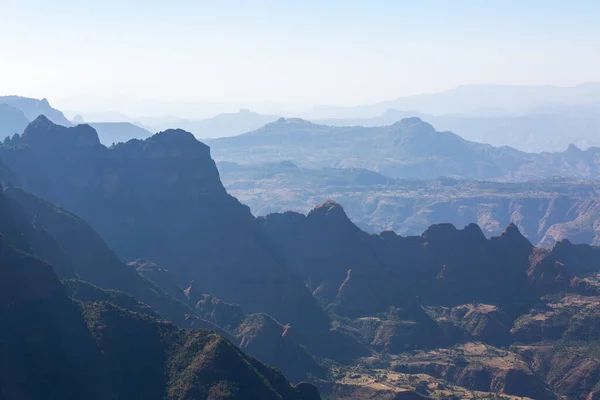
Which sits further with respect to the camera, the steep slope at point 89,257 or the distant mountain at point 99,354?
the steep slope at point 89,257

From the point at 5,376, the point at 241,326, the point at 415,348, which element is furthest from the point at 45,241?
the point at 415,348

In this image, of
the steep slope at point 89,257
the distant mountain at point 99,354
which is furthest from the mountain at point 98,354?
the steep slope at point 89,257

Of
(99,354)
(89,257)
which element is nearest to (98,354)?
(99,354)

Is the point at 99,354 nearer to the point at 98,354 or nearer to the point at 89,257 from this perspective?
the point at 98,354

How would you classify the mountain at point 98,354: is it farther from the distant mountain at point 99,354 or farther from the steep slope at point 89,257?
the steep slope at point 89,257

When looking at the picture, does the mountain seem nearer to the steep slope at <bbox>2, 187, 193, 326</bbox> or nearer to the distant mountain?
the distant mountain

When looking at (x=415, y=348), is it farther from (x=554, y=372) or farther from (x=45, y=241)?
(x=45, y=241)

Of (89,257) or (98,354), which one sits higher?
(89,257)

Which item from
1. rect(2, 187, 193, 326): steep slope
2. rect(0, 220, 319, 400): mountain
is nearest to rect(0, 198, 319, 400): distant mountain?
rect(0, 220, 319, 400): mountain

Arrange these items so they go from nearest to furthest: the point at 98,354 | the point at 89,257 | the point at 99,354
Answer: the point at 98,354 → the point at 99,354 → the point at 89,257
